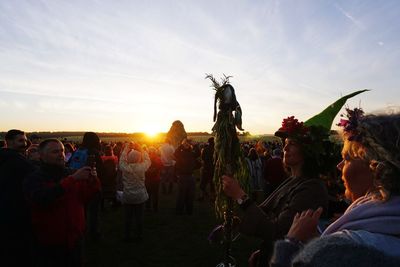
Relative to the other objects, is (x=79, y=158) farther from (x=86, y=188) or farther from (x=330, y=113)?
(x=330, y=113)

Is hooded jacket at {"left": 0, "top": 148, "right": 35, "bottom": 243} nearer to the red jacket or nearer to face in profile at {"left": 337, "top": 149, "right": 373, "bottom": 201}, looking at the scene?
the red jacket

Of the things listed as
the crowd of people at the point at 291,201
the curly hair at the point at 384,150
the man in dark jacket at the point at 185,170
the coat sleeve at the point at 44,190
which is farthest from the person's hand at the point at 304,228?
the man in dark jacket at the point at 185,170

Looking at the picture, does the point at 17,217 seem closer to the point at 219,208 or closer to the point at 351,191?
the point at 219,208

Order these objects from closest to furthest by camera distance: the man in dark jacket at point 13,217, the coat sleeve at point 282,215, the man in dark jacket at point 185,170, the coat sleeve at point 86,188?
the coat sleeve at point 282,215 → the coat sleeve at point 86,188 → the man in dark jacket at point 13,217 → the man in dark jacket at point 185,170

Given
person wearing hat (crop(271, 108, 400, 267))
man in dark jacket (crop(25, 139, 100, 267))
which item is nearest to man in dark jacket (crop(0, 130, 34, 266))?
man in dark jacket (crop(25, 139, 100, 267))

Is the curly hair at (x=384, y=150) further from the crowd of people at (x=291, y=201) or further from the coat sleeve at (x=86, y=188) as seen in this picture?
the coat sleeve at (x=86, y=188)

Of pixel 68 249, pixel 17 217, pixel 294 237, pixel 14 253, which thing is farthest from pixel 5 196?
pixel 294 237

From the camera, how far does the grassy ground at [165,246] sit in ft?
24.0

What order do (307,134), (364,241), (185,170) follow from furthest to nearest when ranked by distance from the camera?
1. (185,170)
2. (307,134)
3. (364,241)

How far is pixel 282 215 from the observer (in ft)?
10.4

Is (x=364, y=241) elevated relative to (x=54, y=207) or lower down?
elevated

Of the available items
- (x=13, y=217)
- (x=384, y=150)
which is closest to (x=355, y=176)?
(x=384, y=150)

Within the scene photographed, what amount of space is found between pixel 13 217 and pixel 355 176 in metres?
4.34

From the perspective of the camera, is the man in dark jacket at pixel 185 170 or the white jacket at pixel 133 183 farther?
the man in dark jacket at pixel 185 170
